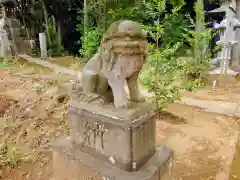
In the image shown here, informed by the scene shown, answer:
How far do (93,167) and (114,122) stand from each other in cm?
50

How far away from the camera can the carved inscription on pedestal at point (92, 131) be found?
7.13 ft

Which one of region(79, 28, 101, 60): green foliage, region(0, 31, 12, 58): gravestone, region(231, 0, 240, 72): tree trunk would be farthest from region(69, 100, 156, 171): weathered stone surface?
region(231, 0, 240, 72): tree trunk

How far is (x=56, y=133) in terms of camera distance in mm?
3820

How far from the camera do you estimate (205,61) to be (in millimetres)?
7266

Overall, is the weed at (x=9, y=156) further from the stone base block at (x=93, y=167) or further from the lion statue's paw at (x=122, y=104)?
Result: the lion statue's paw at (x=122, y=104)

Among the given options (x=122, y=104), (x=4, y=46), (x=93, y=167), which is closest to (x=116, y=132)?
(x=122, y=104)

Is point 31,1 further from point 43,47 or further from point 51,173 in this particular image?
point 51,173

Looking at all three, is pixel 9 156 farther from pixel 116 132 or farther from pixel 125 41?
pixel 125 41

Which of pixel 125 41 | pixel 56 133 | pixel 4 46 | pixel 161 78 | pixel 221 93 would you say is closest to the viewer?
pixel 125 41

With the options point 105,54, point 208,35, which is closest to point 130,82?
point 105,54

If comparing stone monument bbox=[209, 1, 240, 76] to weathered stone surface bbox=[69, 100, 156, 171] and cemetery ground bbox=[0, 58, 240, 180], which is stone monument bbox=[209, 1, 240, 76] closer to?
cemetery ground bbox=[0, 58, 240, 180]

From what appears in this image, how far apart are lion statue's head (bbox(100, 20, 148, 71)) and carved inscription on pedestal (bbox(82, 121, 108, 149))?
0.59 metres

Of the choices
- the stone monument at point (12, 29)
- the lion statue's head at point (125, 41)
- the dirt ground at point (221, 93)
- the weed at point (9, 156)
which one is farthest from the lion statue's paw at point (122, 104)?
the stone monument at point (12, 29)

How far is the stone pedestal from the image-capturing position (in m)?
2.04
